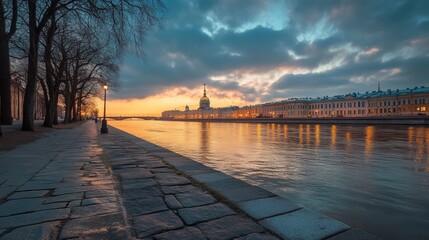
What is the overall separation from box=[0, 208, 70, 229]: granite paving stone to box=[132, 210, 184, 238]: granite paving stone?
1054 mm

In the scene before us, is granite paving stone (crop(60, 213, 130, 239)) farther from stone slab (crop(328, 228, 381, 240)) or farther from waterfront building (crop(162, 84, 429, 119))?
waterfront building (crop(162, 84, 429, 119))

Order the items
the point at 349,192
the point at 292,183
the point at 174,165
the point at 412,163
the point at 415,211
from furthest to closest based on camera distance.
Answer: the point at 412,163 < the point at 174,165 < the point at 292,183 < the point at 349,192 < the point at 415,211

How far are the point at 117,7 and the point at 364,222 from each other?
11.7 metres

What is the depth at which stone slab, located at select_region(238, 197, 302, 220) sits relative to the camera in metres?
4.08

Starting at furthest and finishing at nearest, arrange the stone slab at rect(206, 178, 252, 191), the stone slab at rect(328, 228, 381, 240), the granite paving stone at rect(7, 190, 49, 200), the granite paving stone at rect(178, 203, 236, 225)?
1. the stone slab at rect(206, 178, 252, 191)
2. the granite paving stone at rect(7, 190, 49, 200)
3. the granite paving stone at rect(178, 203, 236, 225)
4. the stone slab at rect(328, 228, 381, 240)

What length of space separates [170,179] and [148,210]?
2.10 meters

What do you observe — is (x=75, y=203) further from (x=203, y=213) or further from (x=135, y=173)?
(x=135, y=173)

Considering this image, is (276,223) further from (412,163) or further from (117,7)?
(117,7)

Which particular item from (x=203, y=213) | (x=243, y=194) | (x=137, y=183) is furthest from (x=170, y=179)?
(x=203, y=213)

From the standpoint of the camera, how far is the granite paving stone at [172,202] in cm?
433

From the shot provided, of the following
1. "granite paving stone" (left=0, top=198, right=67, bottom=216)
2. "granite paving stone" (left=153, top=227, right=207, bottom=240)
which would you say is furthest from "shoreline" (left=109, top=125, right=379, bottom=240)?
"granite paving stone" (left=0, top=198, right=67, bottom=216)

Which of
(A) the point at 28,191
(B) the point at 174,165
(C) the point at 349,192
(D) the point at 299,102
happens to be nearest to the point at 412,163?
(C) the point at 349,192

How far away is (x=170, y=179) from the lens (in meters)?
6.24

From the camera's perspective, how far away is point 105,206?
430 cm
